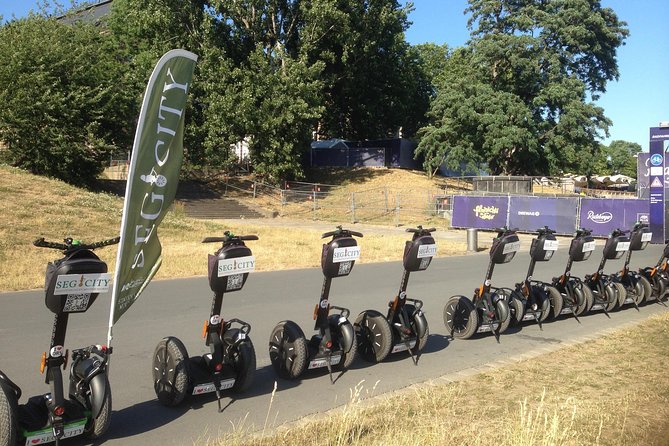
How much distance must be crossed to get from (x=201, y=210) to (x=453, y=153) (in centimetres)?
1692

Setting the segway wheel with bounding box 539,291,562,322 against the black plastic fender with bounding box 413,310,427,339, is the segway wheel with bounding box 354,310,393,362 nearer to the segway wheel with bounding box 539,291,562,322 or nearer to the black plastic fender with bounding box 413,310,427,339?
the black plastic fender with bounding box 413,310,427,339

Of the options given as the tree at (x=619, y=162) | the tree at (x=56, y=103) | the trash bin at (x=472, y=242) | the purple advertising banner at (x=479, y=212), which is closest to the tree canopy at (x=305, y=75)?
the tree at (x=56, y=103)

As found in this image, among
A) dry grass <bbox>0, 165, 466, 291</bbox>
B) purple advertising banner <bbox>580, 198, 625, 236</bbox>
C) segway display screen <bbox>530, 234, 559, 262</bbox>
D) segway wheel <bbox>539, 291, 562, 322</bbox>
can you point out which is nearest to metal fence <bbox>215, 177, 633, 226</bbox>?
purple advertising banner <bbox>580, 198, 625, 236</bbox>

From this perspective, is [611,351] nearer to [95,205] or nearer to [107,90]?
[95,205]

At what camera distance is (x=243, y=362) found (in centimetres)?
549

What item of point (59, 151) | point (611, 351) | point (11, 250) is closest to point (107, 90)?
point (59, 151)

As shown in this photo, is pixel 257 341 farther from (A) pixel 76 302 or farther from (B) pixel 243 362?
(A) pixel 76 302

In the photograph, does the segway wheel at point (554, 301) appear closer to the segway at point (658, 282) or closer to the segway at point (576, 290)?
the segway at point (576, 290)

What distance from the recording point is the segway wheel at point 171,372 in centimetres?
517

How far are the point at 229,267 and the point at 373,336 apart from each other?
7.12 ft

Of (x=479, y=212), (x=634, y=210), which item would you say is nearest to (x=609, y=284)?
(x=634, y=210)

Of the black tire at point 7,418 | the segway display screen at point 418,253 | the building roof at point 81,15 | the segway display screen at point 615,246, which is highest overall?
the building roof at point 81,15

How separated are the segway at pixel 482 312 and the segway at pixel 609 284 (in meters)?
2.43

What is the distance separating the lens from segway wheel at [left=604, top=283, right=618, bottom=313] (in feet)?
33.4
